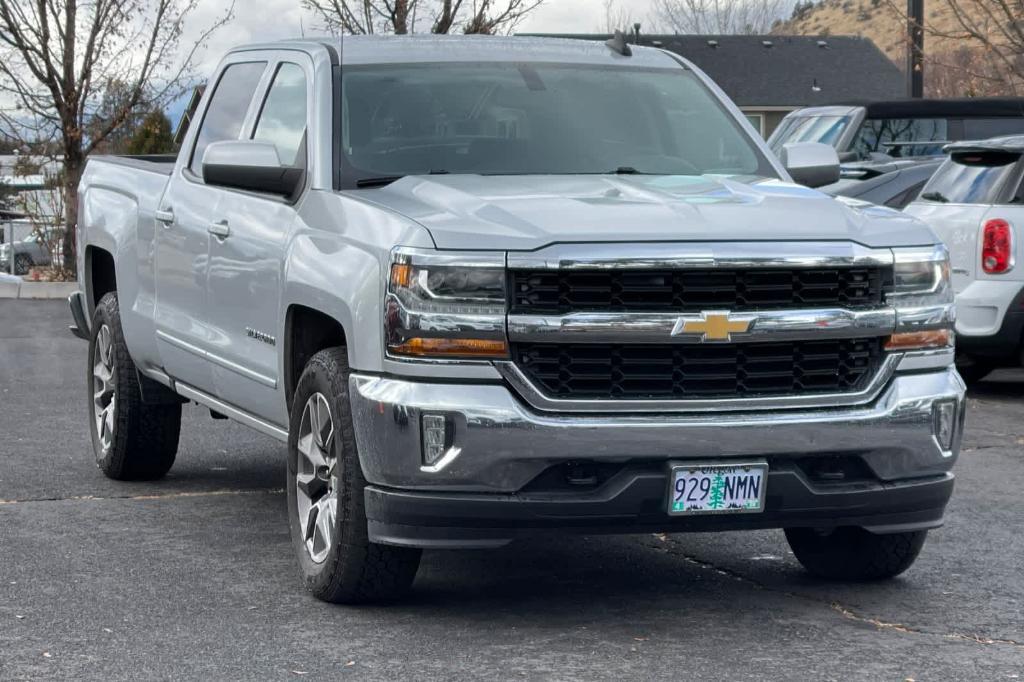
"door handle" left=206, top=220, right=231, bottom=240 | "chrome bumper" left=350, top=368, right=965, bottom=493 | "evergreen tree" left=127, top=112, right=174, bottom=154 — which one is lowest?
"evergreen tree" left=127, top=112, right=174, bottom=154

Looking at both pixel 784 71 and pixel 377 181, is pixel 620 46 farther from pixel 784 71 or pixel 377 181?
pixel 784 71

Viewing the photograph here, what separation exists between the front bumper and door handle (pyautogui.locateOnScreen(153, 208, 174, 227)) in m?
2.50

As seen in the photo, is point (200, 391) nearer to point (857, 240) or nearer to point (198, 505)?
point (198, 505)

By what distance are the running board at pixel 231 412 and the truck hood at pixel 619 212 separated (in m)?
1.04

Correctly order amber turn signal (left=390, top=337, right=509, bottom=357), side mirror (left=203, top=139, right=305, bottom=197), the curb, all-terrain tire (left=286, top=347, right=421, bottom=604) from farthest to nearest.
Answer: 1. the curb
2. side mirror (left=203, top=139, right=305, bottom=197)
3. all-terrain tire (left=286, top=347, right=421, bottom=604)
4. amber turn signal (left=390, top=337, right=509, bottom=357)

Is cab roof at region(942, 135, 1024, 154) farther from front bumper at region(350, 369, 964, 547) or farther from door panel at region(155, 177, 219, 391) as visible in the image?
front bumper at region(350, 369, 964, 547)

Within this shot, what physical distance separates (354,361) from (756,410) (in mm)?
1254

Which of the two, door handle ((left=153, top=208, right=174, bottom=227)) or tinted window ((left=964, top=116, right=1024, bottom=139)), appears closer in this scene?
door handle ((left=153, top=208, right=174, bottom=227))

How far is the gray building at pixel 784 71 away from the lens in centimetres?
6012

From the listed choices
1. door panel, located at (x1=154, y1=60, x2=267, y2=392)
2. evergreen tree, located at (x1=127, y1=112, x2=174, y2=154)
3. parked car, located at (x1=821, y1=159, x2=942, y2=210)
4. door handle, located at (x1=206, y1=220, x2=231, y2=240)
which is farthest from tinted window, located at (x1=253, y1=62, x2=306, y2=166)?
evergreen tree, located at (x1=127, y1=112, x2=174, y2=154)

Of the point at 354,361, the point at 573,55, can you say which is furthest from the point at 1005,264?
the point at 354,361

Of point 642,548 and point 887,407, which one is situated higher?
point 887,407

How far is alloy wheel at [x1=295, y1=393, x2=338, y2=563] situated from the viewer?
6.03 metres

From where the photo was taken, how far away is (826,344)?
5.77m
